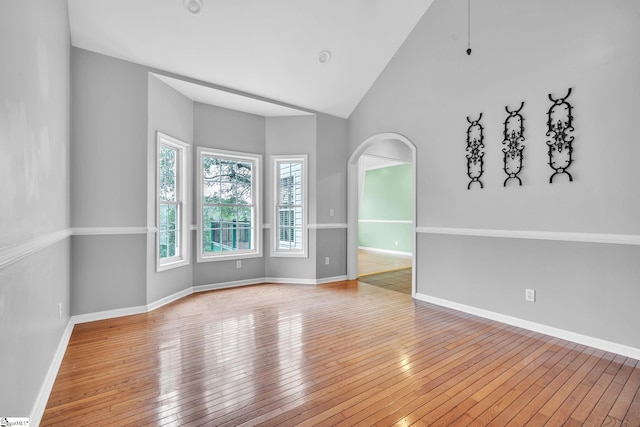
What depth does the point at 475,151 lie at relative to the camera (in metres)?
3.70

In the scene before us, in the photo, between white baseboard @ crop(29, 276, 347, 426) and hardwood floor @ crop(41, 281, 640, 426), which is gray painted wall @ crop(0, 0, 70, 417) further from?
hardwood floor @ crop(41, 281, 640, 426)

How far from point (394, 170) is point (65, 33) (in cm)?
778

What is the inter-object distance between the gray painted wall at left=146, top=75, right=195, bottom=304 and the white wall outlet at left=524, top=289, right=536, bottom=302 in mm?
4213

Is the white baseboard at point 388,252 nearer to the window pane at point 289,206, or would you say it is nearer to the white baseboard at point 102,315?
the white baseboard at point 102,315

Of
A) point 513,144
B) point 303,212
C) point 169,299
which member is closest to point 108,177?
point 169,299

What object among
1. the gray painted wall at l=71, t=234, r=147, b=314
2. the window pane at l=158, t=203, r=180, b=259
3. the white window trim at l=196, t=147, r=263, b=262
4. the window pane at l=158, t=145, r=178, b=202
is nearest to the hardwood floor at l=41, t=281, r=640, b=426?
the gray painted wall at l=71, t=234, r=147, b=314

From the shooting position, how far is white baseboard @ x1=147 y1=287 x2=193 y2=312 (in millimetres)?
3822

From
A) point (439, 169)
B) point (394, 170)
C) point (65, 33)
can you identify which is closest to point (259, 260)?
point (439, 169)

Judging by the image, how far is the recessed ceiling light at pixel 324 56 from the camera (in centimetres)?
425

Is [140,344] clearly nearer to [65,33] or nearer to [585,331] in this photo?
[65,33]

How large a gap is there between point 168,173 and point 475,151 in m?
3.93

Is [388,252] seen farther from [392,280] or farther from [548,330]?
[548,330]

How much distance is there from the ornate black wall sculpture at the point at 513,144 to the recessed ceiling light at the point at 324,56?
91.5 inches

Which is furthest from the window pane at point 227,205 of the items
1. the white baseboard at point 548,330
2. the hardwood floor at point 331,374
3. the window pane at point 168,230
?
the white baseboard at point 548,330
